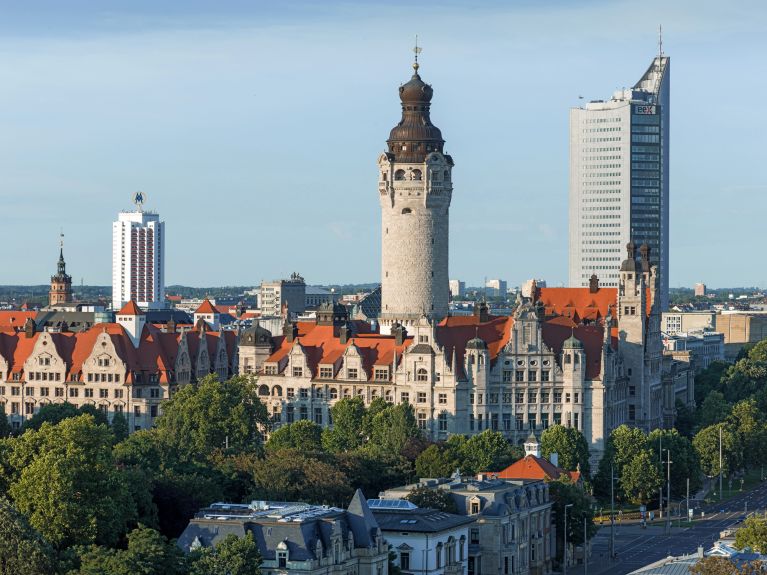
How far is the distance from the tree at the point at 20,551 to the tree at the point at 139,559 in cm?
223

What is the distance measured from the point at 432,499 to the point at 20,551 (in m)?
39.6

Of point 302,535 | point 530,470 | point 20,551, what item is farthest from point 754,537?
point 20,551

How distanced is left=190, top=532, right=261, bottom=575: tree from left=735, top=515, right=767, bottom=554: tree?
121ft

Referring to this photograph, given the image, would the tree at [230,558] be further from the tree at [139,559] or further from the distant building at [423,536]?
the distant building at [423,536]

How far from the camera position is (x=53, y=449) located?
487ft

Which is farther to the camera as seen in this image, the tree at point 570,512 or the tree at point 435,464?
the tree at point 435,464

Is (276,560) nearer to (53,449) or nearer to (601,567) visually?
(53,449)

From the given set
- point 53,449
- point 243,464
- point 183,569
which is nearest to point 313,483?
point 243,464

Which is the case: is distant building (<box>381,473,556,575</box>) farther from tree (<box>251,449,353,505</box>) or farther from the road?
the road

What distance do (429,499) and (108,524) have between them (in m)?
26.4

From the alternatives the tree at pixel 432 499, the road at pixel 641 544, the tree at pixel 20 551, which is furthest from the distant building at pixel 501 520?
the tree at pixel 20 551

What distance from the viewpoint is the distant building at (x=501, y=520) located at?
162 m

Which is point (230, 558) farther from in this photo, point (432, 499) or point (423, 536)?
point (432, 499)

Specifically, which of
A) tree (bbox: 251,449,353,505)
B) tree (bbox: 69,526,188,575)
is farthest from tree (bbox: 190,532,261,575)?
tree (bbox: 251,449,353,505)
